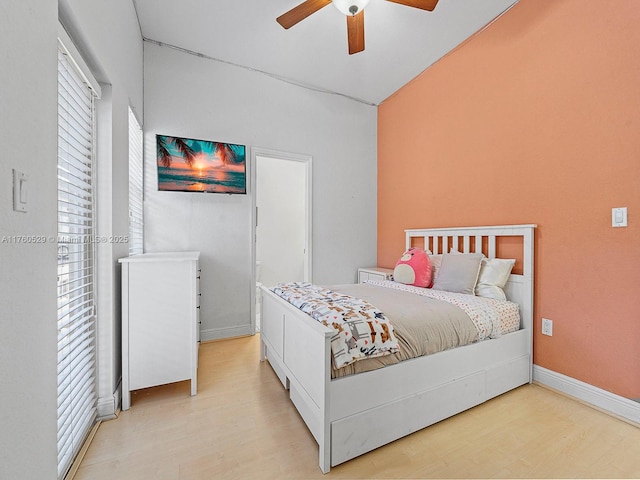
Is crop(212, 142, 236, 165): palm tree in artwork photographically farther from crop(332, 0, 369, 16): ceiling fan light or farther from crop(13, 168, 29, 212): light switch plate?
crop(13, 168, 29, 212): light switch plate

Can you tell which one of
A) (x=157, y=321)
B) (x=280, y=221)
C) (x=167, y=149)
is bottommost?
(x=157, y=321)

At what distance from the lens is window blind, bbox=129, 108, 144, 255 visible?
7.94ft

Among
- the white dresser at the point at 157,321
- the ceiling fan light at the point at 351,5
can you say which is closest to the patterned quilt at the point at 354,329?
the white dresser at the point at 157,321

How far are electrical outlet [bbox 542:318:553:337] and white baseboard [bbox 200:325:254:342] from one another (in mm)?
2684

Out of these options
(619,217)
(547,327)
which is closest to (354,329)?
(547,327)

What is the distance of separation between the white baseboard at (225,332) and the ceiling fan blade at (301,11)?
9.30 feet

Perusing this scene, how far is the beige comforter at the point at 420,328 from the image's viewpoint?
59.0 inches

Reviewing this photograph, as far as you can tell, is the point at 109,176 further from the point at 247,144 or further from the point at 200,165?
the point at 247,144

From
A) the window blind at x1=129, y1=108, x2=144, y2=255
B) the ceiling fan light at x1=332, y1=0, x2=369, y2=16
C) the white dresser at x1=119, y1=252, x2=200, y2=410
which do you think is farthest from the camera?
the window blind at x1=129, y1=108, x2=144, y2=255

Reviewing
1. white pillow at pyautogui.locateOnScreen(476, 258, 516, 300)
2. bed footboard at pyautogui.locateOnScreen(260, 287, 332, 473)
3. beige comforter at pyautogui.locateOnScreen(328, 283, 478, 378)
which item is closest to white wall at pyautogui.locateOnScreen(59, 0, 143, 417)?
bed footboard at pyautogui.locateOnScreen(260, 287, 332, 473)

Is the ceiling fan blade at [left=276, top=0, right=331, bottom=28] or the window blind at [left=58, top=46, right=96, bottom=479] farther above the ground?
the ceiling fan blade at [left=276, top=0, right=331, bottom=28]

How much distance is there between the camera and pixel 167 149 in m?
2.84

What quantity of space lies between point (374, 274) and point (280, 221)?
2216mm

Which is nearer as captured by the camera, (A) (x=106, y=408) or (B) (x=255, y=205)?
(A) (x=106, y=408)
